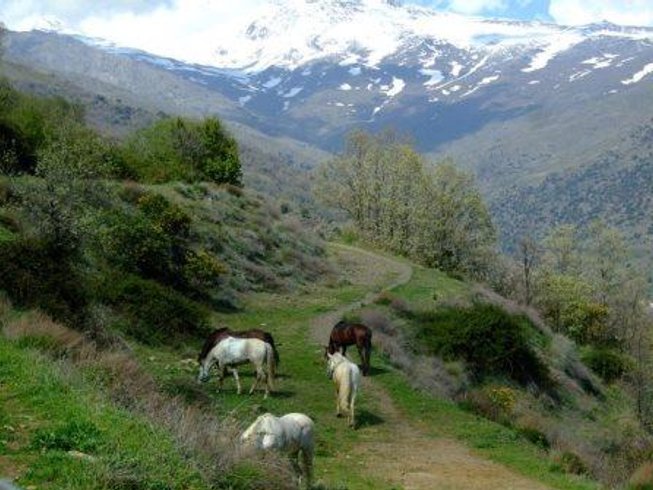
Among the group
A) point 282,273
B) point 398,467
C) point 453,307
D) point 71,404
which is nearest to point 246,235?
point 282,273

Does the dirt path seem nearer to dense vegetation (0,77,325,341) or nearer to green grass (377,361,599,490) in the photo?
green grass (377,361,599,490)

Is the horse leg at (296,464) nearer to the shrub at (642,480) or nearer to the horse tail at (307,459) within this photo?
the horse tail at (307,459)

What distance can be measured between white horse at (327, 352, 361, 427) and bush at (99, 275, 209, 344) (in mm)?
8460

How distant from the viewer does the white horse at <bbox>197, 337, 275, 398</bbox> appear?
2267 cm

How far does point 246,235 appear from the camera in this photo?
50.2 m

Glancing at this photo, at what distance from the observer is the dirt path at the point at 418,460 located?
58.2 ft

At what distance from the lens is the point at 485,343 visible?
3697 centimetres

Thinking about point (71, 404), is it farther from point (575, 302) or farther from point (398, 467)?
point (575, 302)

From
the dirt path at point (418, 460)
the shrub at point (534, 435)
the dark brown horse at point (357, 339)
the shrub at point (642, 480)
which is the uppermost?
the dark brown horse at point (357, 339)

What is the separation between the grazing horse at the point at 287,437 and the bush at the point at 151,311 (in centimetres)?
1427

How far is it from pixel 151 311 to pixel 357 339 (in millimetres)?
7516

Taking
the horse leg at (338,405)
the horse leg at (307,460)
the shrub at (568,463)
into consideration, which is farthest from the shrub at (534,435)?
the horse leg at (307,460)

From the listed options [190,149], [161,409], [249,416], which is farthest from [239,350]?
[190,149]

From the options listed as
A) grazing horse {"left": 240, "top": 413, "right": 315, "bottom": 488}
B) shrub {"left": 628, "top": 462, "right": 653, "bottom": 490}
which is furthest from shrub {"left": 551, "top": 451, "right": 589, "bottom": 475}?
grazing horse {"left": 240, "top": 413, "right": 315, "bottom": 488}
